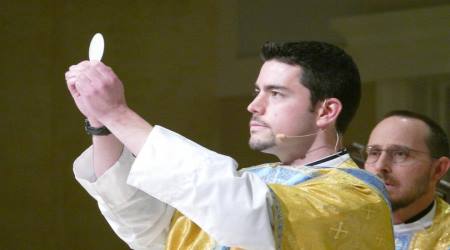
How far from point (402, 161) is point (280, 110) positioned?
0.81 meters

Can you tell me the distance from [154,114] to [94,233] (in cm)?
62

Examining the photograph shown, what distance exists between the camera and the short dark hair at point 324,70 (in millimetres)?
2436

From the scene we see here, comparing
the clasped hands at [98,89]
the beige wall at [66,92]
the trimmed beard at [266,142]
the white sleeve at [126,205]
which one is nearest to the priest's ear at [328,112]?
the trimmed beard at [266,142]

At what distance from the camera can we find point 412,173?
3072 millimetres

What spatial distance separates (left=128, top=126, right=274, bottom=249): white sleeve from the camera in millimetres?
2002

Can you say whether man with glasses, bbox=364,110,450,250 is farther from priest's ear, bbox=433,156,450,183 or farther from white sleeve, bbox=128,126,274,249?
white sleeve, bbox=128,126,274,249

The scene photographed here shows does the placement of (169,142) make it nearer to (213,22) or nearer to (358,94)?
(358,94)

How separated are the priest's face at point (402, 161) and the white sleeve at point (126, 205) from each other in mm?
835


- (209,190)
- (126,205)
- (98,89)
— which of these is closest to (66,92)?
(126,205)

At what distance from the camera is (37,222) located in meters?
5.03

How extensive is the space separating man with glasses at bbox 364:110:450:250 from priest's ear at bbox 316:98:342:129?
2.03 feet

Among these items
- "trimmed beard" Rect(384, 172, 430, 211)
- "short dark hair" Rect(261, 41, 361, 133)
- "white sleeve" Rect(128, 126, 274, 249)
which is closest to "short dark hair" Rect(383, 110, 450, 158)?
"trimmed beard" Rect(384, 172, 430, 211)

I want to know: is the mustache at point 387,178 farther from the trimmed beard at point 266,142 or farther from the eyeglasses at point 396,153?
the trimmed beard at point 266,142

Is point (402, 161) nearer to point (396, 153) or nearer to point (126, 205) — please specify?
point (396, 153)
